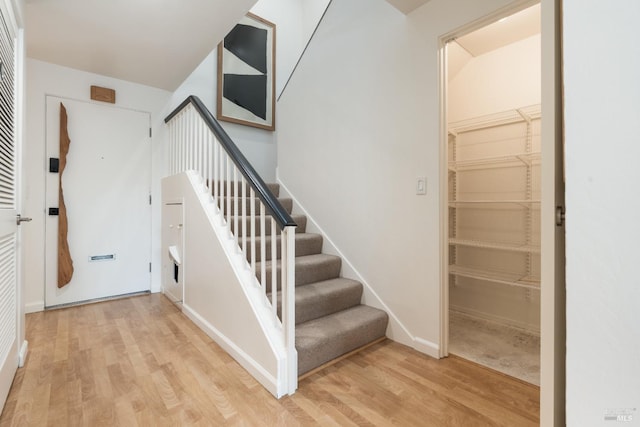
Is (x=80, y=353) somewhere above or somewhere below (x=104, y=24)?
below

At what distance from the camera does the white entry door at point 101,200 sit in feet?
9.13

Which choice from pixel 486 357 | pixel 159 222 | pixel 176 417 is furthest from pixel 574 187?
pixel 159 222

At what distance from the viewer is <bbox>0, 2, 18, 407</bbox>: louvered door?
1.38 metres

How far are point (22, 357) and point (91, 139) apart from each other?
6.77 feet

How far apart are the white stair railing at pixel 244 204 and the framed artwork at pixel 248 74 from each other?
89cm

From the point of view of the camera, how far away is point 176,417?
1.36 m

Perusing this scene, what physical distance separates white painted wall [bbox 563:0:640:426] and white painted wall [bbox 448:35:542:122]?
2.37 m

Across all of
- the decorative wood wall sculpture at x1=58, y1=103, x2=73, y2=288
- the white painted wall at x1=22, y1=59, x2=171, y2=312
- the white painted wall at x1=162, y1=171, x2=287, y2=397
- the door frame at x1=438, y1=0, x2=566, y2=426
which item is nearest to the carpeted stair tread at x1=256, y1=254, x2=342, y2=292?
the white painted wall at x1=162, y1=171, x2=287, y2=397

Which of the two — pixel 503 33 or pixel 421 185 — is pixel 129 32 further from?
pixel 503 33

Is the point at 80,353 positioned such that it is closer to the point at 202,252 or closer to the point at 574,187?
the point at 202,252

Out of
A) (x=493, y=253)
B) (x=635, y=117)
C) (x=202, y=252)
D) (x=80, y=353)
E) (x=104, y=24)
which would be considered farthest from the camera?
(x=493, y=253)

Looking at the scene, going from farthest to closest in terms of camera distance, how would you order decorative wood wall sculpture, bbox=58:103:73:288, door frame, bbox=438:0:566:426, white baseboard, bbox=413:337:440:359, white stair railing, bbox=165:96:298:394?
1. decorative wood wall sculpture, bbox=58:103:73:288
2. white baseboard, bbox=413:337:440:359
3. white stair railing, bbox=165:96:298:394
4. door frame, bbox=438:0:566:426

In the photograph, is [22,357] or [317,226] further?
[317,226]

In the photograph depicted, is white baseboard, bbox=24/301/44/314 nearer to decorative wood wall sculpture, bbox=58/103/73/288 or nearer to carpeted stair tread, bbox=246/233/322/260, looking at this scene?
decorative wood wall sculpture, bbox=58/103/73/288
